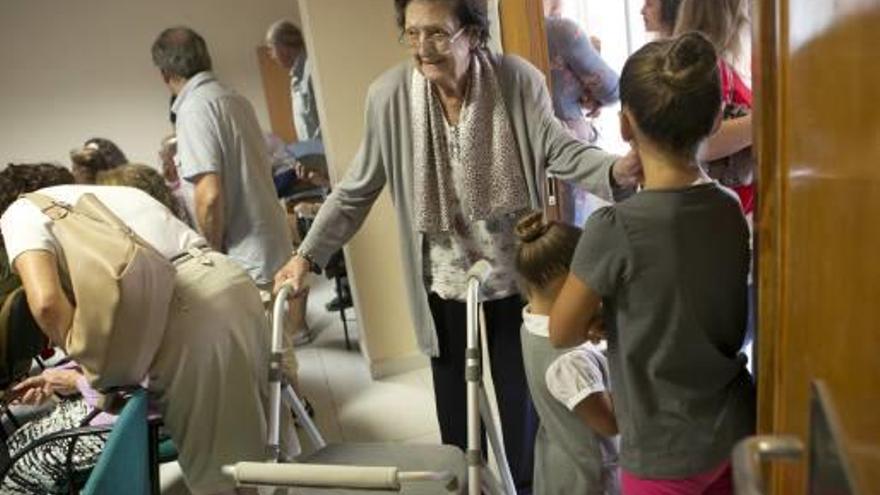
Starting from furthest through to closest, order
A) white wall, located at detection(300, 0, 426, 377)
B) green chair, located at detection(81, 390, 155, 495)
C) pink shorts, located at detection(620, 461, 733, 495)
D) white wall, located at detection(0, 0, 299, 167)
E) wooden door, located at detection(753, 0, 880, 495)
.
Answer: white wall, located at detection(0, 0, 299, 167)
white wall, located at detection(300, 0, 426, 377)
green chair, located at detection(81, 390, 155, 495)
pink shorts, located at detection(620, 461, 733, 495)
wooden door, located at detection(753, 0, 880, 495)

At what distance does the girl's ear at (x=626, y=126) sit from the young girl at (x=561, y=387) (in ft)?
0.89

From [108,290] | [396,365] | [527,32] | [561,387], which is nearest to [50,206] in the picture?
[108,290]

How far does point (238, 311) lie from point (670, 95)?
1.13 m

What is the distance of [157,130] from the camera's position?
4910 millimetres

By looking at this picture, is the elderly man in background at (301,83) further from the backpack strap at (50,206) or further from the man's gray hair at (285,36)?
the backpack strap at (50,206)

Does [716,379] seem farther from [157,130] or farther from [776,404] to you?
[157,130]

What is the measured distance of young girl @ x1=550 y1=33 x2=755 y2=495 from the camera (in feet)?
2.84

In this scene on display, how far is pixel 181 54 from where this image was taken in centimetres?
226

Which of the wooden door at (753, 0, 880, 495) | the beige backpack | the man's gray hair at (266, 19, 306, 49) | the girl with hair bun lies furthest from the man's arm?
the wooden door at (753, 0, 880, 495)

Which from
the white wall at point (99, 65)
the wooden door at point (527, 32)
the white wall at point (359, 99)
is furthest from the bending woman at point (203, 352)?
the white wall at point (99, 65)

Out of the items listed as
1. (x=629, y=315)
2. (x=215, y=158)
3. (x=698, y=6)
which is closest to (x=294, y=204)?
(x=215, y=158)

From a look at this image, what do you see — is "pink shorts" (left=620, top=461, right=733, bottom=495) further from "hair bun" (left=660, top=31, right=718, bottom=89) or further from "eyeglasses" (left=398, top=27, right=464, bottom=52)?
"eyeglasses" (left=398, top=27, right=464, bottom=52)

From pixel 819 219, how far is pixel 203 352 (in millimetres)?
1338

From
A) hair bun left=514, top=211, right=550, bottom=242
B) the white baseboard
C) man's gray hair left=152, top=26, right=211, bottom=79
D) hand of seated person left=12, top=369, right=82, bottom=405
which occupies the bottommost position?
the white baseboard
